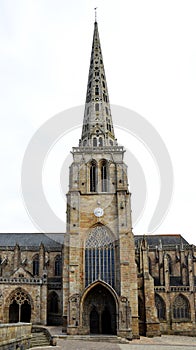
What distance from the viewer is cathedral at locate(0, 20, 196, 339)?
107 ft

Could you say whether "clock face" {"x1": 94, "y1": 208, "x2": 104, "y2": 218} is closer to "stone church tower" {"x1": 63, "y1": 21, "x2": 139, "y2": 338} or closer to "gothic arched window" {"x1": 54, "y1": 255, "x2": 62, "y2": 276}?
"stone church tower" {"x1": 63, "y1": 21, "x2": 139, "y2": 338}

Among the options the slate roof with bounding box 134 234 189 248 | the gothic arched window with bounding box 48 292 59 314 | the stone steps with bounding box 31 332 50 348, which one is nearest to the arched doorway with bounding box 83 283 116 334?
the stone steps with bounding box 31 332 50 348

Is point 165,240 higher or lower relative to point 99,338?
higher

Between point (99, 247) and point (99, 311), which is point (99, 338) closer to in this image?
point (99, 311)

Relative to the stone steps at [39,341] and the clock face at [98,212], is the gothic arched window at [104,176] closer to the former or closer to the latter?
the clock face at [98,212]

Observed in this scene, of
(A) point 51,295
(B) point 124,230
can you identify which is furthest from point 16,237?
(B) point 124,230

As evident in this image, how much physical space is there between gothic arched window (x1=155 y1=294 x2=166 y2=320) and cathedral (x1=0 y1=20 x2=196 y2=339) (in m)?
0.11

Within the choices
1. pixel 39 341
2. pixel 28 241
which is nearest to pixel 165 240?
pixel 28 241

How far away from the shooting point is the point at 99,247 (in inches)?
1371

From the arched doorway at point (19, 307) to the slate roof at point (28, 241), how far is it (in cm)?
1187

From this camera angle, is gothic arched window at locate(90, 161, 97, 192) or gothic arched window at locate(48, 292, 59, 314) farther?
gothic arched window at locate(48, 292, 59, 314)

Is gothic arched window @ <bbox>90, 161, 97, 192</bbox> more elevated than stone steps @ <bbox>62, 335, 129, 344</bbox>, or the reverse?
gothic arched window @ <bbox>90, 161, 97, 192</bbox>

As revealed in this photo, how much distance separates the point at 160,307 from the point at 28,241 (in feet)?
74.4

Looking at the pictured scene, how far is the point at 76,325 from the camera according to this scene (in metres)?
31.2
